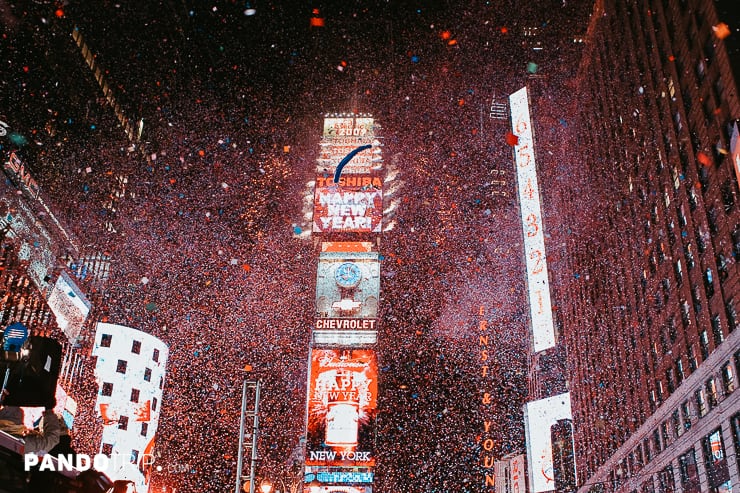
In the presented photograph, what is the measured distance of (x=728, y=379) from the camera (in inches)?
1198

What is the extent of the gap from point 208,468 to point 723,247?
50025 millimetres

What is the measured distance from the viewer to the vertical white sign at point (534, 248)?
54.5 meters

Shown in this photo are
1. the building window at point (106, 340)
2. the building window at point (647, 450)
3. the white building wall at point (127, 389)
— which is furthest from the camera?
the building window at point (106, 340)

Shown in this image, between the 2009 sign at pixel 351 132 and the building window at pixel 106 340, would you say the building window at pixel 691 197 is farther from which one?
the building window at pixel 106 340

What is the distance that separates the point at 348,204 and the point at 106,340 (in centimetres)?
2193

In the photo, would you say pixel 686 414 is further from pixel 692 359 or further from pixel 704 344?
pixel 704 344

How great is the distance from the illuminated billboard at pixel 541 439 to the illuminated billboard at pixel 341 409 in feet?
86.9

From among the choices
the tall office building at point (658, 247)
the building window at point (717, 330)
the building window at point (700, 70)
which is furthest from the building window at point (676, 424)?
the building window at point (700, 70)

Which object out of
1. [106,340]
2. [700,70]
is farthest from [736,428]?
[106,340]

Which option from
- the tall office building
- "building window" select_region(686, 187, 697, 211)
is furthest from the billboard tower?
"building window" select_region(686, 187, 697, 211)

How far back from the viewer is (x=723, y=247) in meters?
33.9

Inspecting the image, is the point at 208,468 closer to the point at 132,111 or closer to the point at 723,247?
the point at 132,111

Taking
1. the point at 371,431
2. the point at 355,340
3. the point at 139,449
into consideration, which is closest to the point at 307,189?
the point at 355,340

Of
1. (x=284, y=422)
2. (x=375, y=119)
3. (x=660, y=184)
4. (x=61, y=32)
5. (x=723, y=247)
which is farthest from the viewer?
(x=284, y=422)
